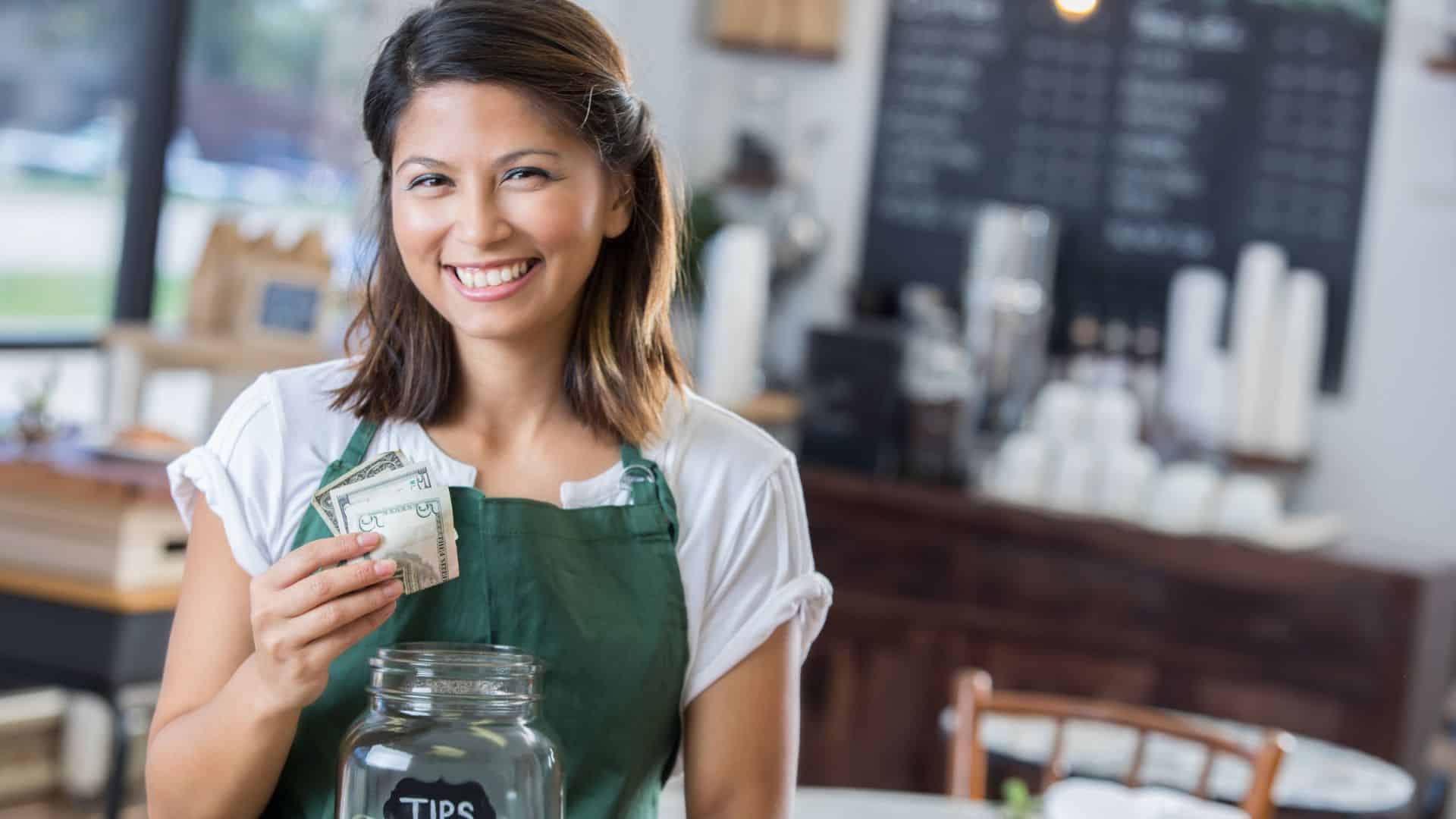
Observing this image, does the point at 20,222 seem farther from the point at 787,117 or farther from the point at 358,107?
the point at 358,107

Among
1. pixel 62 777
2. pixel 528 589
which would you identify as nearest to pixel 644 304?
pixel 528 589

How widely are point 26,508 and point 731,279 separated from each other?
180cm

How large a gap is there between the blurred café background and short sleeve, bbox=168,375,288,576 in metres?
1.75

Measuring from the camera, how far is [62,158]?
396cm

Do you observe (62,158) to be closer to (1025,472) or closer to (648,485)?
(1025,472)

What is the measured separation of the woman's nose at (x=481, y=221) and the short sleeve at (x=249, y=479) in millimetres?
215

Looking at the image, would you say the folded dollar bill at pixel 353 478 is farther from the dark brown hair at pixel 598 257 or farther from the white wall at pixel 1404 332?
the white wall at pixel 1404 332

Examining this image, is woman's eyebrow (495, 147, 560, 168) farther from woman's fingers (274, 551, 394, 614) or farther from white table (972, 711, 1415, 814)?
white table (972, 711, 1415, 814)

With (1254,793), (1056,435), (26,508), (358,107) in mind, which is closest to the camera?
(358,107)

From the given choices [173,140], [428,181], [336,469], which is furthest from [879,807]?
[173,140]

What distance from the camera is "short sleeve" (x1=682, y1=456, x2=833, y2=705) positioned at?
1377 mm

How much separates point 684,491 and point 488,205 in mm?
283

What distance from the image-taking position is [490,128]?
127 cm

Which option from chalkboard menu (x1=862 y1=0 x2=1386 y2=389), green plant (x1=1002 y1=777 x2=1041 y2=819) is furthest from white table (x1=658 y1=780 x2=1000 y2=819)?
chalkboard menu (x1=862 y1=0 x2=1386 y2=389)
